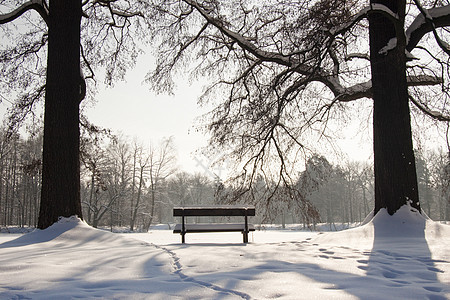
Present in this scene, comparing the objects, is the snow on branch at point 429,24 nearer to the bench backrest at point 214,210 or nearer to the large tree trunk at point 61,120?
the bench backrest at point 214,210

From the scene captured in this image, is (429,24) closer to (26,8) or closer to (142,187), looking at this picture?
(26,8)

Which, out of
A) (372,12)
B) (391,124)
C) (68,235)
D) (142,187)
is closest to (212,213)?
(68,235)

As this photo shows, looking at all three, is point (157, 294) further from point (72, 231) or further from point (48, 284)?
point (72, 231)

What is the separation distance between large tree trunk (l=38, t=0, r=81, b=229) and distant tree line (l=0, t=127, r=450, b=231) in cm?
352

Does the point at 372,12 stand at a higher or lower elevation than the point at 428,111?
higher

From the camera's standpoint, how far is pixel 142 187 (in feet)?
141

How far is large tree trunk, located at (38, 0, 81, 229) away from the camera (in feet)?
21.3

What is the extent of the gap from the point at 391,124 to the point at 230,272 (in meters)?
5.06

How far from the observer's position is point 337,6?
6.87m

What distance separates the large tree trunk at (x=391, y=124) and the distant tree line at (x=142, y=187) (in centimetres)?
291

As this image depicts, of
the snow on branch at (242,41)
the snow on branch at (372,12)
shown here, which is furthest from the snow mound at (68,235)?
the snow on branch at (242,41)

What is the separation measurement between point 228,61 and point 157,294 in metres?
9.84

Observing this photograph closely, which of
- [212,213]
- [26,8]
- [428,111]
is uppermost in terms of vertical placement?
[26,8]

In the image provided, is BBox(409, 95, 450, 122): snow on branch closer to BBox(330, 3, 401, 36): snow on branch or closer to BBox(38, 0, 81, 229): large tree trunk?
BBox(330, 3, 401, 36): snow on branch
